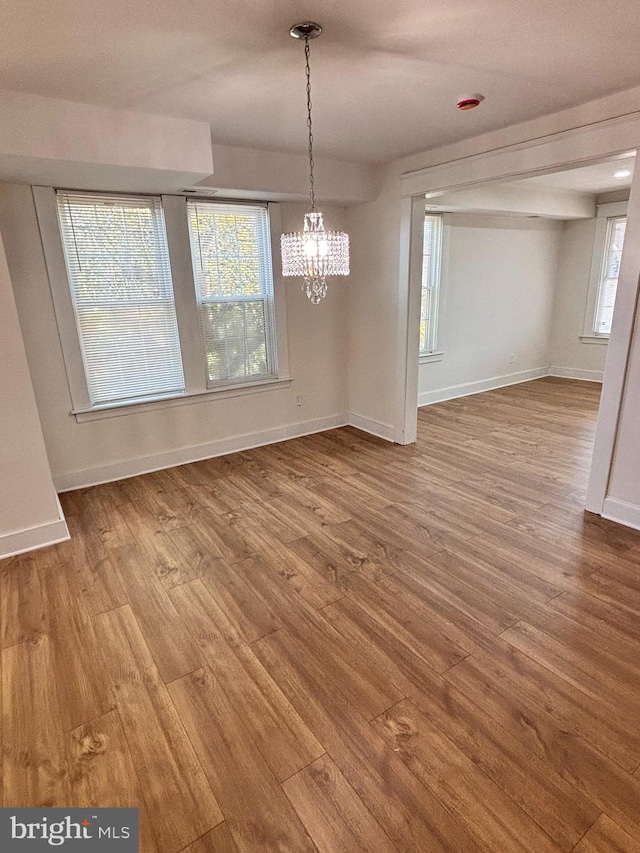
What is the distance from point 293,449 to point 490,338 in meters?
3.60

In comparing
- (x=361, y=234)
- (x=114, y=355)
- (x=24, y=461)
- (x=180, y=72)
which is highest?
(x=180, y=72)

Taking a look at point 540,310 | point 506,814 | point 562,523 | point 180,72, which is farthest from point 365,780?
point 540,310

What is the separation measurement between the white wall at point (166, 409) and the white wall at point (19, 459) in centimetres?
84

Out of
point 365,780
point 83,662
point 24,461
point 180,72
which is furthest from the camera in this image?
point 24,461

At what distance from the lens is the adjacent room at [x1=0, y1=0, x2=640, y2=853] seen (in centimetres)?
151

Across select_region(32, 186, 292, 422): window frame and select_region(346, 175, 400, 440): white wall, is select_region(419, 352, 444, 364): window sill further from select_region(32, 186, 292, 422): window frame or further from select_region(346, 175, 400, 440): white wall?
select_region(32, 186, 292, 422): window frame

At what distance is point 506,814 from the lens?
1.38 metres

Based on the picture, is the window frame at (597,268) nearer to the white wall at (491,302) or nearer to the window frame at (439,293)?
the white wall at (491,302)

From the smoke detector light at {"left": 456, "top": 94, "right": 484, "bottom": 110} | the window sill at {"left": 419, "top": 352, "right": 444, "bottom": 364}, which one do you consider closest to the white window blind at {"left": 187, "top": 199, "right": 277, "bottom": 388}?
the smoke detector light at {"left": 456, "top": 94, "right": 484, "bottom": 110}

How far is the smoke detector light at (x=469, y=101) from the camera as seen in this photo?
2.49 meters

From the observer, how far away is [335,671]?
6.28ft

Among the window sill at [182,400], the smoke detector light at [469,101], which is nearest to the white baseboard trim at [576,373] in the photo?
the window sill at [182,400]

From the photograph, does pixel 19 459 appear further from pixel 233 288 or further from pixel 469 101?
pixel 469 101

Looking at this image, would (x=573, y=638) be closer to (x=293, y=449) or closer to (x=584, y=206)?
(x=293, y=449)
